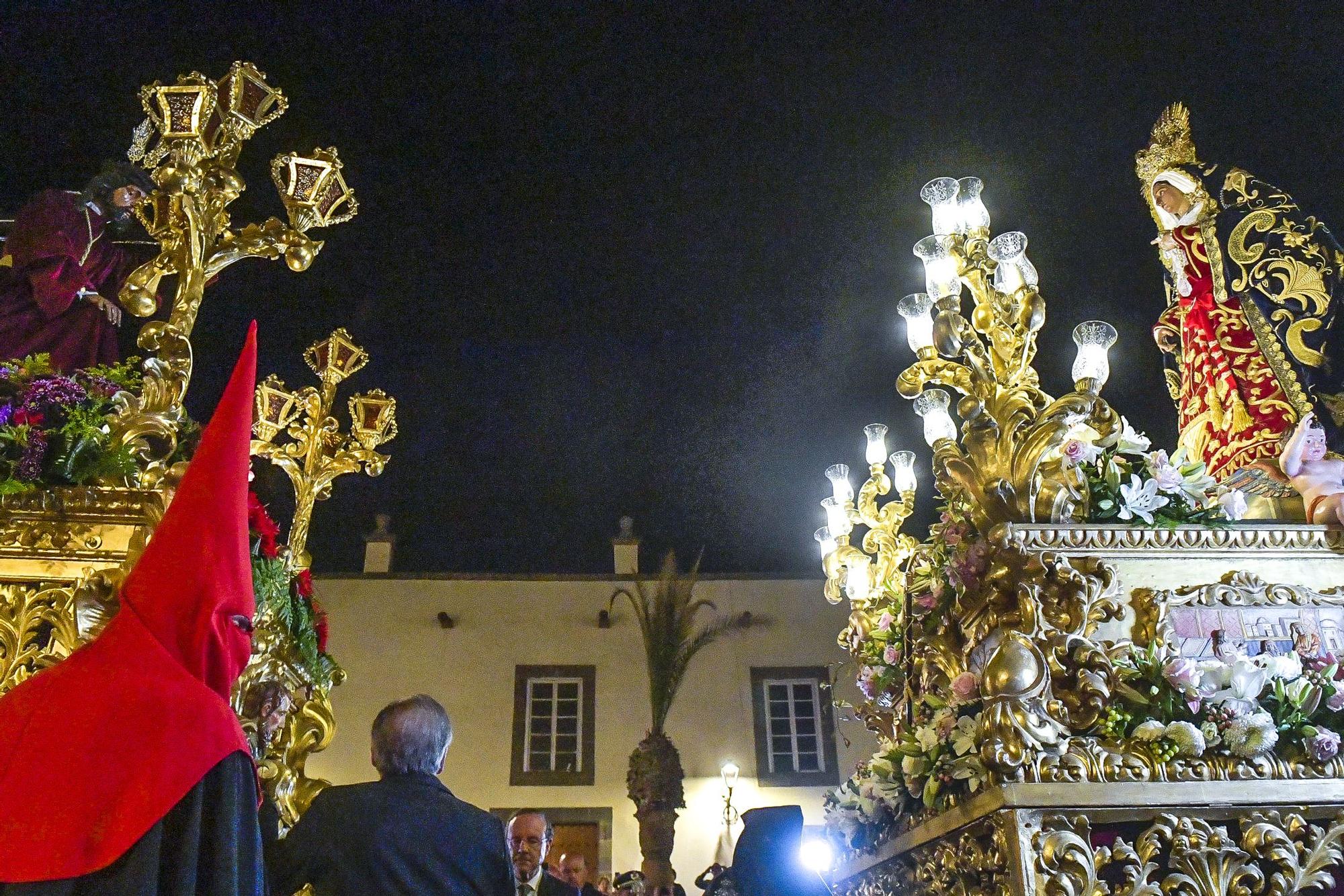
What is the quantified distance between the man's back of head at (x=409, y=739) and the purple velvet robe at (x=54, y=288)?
9.35 ft

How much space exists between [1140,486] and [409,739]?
3.16 metres

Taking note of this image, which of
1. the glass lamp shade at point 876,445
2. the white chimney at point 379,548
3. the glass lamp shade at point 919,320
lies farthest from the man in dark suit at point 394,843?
the white chimney at point 379,548

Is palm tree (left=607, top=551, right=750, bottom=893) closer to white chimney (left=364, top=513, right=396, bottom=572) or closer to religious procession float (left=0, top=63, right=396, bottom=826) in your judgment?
white chimney (left=364, top=513, right=396, bottom=572)

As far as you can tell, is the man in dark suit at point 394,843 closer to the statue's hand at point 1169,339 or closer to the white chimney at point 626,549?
the statue's hand at point 1169,339

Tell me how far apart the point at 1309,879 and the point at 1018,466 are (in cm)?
176

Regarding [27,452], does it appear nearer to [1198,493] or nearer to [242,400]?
[242,400]

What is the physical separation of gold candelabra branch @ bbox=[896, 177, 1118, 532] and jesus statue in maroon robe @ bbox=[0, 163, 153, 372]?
12.9 feet

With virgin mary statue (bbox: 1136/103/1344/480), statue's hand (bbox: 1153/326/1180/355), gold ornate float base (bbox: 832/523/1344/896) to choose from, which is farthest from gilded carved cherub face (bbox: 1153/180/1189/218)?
gold ornate float base (bbox: 832/523/1344/896)

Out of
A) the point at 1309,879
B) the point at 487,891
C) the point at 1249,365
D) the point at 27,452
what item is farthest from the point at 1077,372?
the point at 27,452

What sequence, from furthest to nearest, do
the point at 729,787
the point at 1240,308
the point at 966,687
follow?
the point at 729,787, the point at 1240,308, the point at 966,687

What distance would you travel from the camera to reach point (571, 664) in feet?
50.5

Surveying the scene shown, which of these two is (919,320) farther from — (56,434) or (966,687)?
(56,434)

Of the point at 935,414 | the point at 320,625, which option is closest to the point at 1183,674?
the point at 935,414

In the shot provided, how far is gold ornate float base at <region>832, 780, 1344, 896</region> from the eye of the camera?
3.17m
